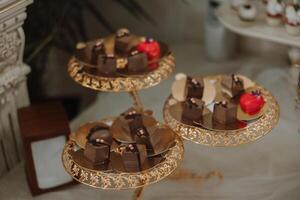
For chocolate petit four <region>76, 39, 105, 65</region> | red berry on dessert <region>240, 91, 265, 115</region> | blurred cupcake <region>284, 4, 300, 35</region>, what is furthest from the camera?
blurred cupcake <region>284, 4, 300, 35</region>

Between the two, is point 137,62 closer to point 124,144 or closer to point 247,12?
point 124,144

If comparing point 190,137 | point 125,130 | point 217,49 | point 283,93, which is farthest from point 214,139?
point 217,49

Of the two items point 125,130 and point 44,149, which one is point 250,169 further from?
point 44,149

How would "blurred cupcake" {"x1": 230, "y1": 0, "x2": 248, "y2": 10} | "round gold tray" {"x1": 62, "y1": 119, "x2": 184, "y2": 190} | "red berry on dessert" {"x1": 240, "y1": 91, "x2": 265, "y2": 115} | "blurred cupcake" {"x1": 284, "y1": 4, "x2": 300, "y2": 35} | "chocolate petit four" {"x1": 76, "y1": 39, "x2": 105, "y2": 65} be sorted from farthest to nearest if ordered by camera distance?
"blurred cupcake" {"x1": 230, "y1": 0, "x2": 248, "y2": 10}, "blurred cupcake" {"x1": 284, "y1": 4, "x2": 300, "y2": 35}, "chocolate petit four" {"x1": 76, "y1": 39, "x2": 105, "y2": 65}, "red berry on dessert" {"x1": 240, "y1": 91, "x2": 265, "y2": 115}, "round gold tray" {"x1": 62, "y1": 119, "x2": 184, "y2": 190}

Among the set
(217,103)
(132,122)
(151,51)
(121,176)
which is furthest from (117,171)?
(151,51)

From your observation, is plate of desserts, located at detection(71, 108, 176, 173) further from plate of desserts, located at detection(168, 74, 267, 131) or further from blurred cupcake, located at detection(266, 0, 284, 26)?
blurred cupcake, located at detection(266, 0, 284, 26)

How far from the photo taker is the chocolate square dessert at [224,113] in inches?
41.6

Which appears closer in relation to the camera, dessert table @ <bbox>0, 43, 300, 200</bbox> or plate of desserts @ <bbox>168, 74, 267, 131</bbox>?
plate of desserts @ <bbox>168, 74, 267, 131</bbox>

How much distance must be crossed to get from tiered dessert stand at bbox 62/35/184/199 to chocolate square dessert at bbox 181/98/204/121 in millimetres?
50

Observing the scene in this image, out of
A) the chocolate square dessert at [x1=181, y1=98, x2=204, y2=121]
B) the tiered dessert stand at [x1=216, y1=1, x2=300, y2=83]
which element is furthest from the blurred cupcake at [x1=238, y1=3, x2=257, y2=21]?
the chocolate square dessert at [x1=181, y1=98, x2=204, y2=121]

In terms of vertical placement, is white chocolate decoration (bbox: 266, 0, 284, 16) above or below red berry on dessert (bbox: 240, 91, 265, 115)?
above

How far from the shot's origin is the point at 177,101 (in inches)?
45.1

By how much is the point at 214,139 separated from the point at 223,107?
0.22 ft

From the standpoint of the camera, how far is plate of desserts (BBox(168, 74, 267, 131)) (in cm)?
106
